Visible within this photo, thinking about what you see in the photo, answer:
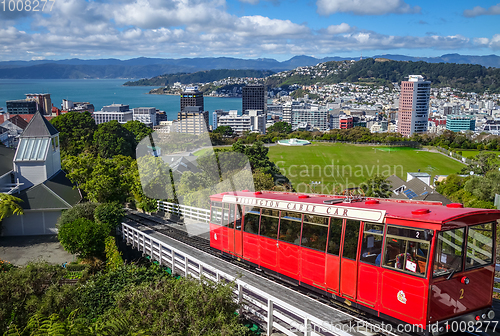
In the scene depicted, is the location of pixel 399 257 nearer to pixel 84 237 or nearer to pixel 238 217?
pixel 238 217

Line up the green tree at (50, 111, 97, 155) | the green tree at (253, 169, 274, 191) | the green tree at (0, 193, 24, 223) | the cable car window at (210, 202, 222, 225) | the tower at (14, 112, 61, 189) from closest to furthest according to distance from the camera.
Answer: the cable car window at (210, 202, 222, 225) < the green tree at (0, 193, 24, 223) < the tower at (14, 112, 61, 189) < the green tree at (253, 169, 274, 191) < the green tree at (50, 111, 97, 155)

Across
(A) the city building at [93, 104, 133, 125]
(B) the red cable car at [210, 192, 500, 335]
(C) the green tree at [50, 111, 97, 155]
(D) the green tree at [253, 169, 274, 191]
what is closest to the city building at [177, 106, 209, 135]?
(A) the city building at [93, 104, 133, 125]

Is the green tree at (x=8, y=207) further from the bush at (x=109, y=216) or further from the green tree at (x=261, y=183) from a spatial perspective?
the green tree at (x=261, y=183)

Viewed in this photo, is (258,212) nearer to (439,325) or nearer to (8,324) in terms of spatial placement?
(439,325)

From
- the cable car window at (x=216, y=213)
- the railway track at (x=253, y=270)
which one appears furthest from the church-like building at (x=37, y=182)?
the cable car window at (x=216, y=213)

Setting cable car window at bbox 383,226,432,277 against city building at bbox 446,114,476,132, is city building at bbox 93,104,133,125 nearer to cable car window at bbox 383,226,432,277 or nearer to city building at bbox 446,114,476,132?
city building at bbox 446,114,476,132
